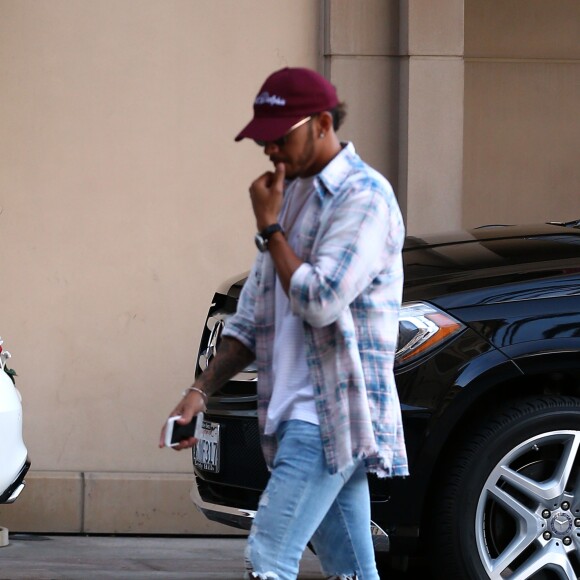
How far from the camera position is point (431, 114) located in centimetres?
749

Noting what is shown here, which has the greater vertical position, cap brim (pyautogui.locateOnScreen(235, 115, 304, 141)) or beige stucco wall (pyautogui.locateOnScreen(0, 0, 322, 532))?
cap brim (pyautogui.locateOnScreen(235, 115, 304, 141))

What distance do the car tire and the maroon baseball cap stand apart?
1.84m

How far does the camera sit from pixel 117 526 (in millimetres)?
7145

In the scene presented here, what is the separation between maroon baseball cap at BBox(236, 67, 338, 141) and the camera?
3061 millimetres

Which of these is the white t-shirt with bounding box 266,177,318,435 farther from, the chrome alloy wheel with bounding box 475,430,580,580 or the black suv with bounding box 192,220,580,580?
the chrome alloy wheel with bounding box 475,430,580,580

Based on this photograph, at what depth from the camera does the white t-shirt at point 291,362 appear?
311 cm

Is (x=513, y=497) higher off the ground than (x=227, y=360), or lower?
lower

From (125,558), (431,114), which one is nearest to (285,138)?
(125,558)

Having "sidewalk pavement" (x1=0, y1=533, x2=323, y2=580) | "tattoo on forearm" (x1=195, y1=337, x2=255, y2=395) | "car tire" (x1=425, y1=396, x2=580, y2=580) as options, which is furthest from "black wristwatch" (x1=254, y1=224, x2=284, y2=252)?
"sidewalk pavement" (x1=0, y1=533, x2=323, y2=580)

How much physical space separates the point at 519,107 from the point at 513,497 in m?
4.13

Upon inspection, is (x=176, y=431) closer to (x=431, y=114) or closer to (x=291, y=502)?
(x=291, y=502)

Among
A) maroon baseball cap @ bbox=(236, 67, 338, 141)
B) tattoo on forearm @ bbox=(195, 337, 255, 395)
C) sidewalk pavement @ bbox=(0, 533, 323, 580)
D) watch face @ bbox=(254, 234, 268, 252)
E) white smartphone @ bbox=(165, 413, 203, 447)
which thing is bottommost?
sidewalk pavement @ bbox=(0, 533, 323, 580)

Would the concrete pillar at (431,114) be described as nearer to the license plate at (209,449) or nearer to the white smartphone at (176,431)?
the license plate at (209,449)

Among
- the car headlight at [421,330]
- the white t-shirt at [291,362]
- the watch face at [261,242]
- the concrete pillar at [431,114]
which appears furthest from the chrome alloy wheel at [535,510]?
the concrete pillar at [431,114]
